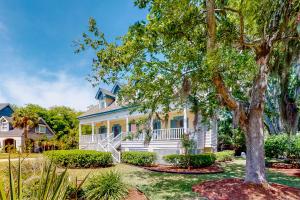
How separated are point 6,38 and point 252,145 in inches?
622

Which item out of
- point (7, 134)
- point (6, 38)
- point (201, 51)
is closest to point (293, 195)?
point (201, 51)

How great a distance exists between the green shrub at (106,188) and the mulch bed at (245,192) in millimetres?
3027

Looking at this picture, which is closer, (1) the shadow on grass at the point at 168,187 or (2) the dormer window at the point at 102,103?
(1) the shadow on grass at the point at 168,187

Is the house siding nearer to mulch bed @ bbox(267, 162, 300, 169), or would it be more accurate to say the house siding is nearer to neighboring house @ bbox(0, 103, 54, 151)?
neighboring house @ bbox(0, 103, 54, 151)

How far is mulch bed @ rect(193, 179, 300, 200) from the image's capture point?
25.4 feet

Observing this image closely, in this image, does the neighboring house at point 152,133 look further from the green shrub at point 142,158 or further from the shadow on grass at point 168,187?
the shadow on grass at point 168,187

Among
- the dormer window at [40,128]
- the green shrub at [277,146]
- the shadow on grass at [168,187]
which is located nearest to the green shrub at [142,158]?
the shadow on grass at [168,187]

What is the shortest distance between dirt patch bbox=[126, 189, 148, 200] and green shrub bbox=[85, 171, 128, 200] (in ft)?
0.68

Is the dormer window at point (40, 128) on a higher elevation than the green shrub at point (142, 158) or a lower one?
higher

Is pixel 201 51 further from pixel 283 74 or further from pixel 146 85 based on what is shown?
pixel 283 74

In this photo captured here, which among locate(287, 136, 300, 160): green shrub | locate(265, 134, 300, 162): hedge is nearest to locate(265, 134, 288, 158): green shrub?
locate(265, 134, 300, 162): hedge

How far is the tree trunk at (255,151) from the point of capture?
28.3 feet

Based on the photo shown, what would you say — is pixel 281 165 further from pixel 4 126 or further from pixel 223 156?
pixel 4 126

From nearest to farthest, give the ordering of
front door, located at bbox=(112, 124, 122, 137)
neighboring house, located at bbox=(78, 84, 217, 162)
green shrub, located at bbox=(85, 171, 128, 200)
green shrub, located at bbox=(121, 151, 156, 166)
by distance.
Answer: green shrub, located at bbox=(85, 171, 128, 200), green shrub, located at bbox=(121, 151, 156, 166), neighboring house, located at bbox=(78, 84, 217, 162), front door, located at bbox=(112, 124, 122, 137)
